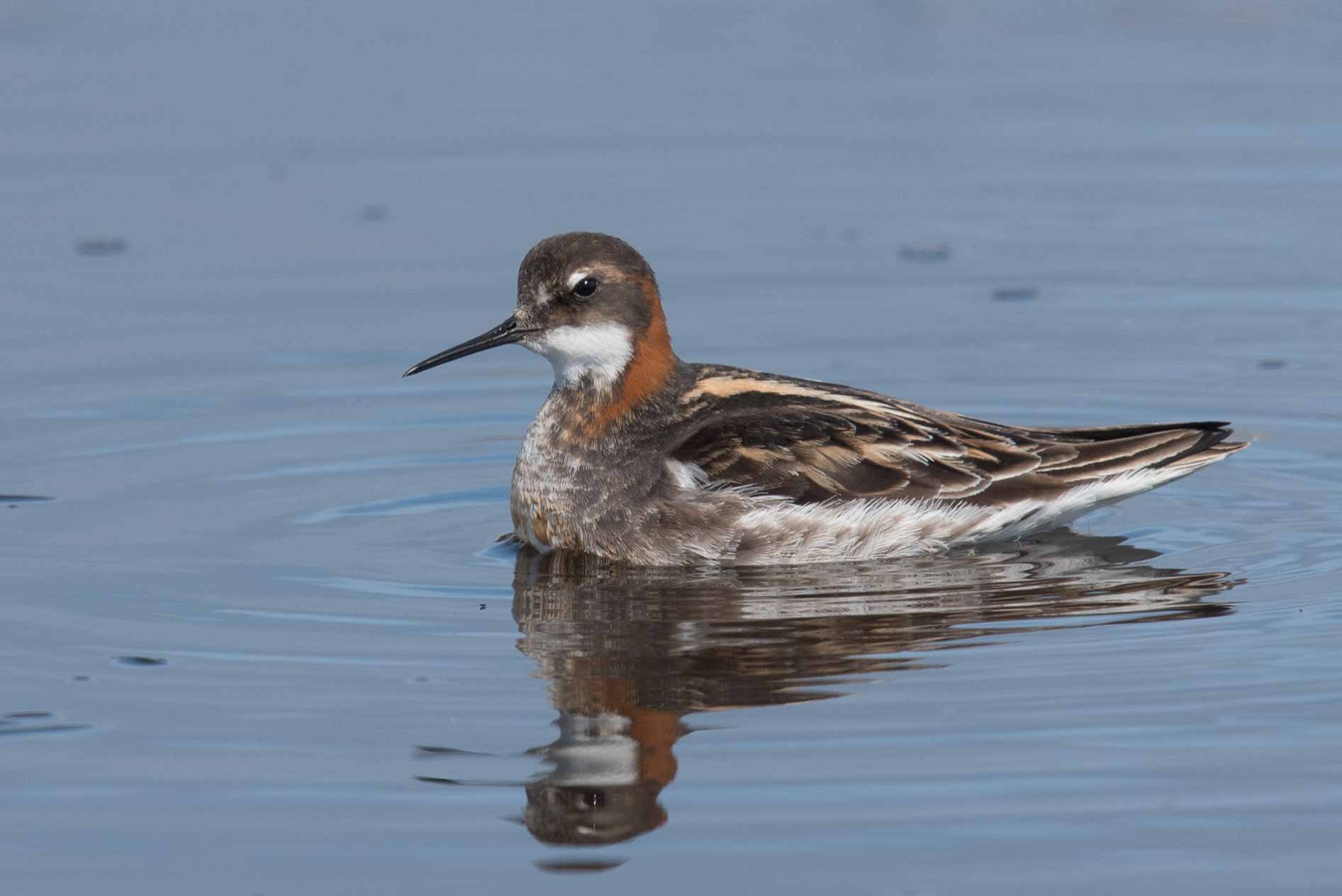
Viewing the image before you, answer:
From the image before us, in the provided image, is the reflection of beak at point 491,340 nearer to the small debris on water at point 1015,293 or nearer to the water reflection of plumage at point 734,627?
the water reflection of plumage at point 734,627

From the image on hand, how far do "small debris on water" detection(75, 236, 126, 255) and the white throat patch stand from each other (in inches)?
193

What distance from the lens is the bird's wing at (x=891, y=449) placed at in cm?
1025

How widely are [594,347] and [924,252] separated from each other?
4.38 metres

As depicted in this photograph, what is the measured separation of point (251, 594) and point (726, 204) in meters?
6.62

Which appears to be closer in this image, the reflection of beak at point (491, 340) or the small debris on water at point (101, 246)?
the reflection of beak at point (491, 340)

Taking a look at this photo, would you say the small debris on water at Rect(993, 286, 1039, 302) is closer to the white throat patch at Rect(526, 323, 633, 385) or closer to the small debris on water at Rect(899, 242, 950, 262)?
the small debris on water at Rect(899, 242, 950, 262)

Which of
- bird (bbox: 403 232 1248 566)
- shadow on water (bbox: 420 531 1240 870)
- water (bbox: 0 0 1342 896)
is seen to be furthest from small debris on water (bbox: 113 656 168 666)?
bird (bbox: 403 232 1248 566)

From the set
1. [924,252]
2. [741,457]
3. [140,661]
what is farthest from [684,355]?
[140,661]

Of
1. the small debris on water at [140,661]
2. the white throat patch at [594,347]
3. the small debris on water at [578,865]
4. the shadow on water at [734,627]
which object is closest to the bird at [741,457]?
the white throat patch at [594,347]

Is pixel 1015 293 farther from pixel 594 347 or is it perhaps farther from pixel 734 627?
pixel 734 627

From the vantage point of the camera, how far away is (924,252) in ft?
47.7

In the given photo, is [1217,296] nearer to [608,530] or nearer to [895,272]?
[895,272]

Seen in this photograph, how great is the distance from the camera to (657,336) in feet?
35.5

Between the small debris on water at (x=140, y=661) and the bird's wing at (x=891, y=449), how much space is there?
281cm
